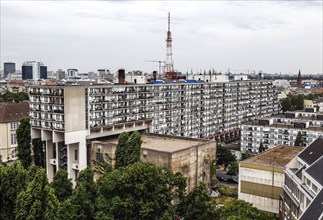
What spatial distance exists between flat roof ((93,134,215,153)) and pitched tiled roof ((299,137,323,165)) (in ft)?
62.9

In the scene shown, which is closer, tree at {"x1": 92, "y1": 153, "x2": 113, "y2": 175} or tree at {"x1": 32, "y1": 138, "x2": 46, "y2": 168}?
tree at {"x1": 92, "y1": 153, "x2": 113, "y2": 175}

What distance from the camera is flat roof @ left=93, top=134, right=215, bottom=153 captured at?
64.2 m

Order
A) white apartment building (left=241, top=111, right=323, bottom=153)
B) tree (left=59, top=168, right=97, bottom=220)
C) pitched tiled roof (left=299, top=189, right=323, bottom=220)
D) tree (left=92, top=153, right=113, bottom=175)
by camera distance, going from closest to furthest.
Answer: pitched tiled roof (left=299, top=189, right=323, bottom=220) < tree (left=59, top=168, right=97, bottom=220) < tree (left=92, top=153, right=113, bottom=175) < white apartment building (left=241, top=111, right=323, bottom=153)

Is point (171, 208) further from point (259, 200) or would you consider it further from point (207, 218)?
point (259, 200)

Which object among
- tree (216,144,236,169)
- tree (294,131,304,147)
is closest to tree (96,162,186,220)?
tree (216,144,236,169)

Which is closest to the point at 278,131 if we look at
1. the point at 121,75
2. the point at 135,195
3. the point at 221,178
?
the point at 221,178

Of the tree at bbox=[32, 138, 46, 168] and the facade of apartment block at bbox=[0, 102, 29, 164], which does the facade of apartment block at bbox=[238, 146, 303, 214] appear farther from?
the facade of apartment block at bbox=[0, 102, 29, 164]

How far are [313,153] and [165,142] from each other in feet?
93.0

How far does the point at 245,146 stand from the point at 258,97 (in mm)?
33913

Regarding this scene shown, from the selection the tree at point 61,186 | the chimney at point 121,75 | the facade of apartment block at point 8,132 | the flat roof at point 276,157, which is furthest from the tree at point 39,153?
the flat roof at point 276,157

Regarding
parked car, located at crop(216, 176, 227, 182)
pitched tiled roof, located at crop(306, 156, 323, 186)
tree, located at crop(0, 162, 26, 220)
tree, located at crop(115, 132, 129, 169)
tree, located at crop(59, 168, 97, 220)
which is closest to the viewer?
tree, located at crop(59, 168, 97, 220)

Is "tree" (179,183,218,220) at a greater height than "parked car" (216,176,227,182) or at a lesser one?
greater

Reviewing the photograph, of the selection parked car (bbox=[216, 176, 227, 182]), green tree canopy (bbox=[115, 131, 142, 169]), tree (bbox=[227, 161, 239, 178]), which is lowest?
parked car (bbox=[216, 176, 227, 182])

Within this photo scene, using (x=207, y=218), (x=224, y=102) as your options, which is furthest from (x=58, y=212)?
(x=224, y=102)
